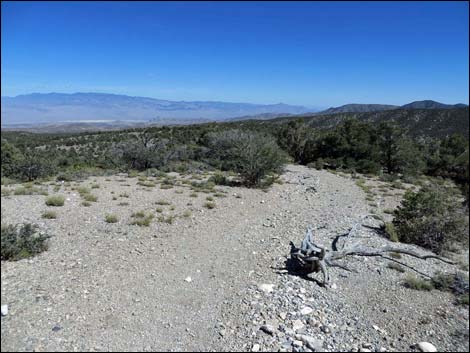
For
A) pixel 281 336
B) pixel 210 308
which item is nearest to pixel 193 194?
pixel 210 308

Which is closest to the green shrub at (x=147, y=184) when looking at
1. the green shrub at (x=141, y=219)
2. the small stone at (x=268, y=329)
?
the green shrub at (x=141, y=219)

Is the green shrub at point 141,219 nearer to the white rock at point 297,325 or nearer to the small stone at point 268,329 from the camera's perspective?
the small stone at point 268,329

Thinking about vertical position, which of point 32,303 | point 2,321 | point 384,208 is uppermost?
point 2,321

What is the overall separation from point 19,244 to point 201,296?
11.6 ft

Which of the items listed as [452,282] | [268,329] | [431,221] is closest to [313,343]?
[268,329]

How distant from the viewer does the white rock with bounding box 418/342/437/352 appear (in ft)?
14.4

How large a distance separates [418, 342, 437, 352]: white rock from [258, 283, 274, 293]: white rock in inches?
93.8

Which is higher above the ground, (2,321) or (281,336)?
(2,321)

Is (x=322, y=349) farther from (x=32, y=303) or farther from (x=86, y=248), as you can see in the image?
(x=86, y=248)

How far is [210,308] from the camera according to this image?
215 inches

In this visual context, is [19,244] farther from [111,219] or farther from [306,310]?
[306,310]

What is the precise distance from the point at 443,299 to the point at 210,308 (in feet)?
12.6

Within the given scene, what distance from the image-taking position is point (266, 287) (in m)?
6.20

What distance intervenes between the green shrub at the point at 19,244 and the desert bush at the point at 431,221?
7080mm
